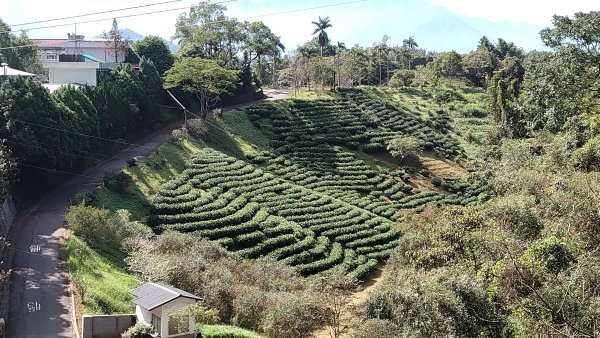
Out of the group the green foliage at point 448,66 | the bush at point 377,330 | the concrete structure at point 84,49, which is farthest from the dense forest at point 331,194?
the green foliage at point 448,66

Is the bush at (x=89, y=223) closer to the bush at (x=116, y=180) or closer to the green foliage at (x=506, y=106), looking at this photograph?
the bush at (x=116, y=180)

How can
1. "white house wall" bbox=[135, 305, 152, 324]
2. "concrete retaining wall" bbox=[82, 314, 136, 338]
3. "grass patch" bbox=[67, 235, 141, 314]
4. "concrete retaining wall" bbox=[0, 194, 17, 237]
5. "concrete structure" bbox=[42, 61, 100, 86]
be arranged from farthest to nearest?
"concrete structure" bbox=[42, 61, 100, 86]
"concrete retaining wall" bbox=[0, 194, 17, 237]
"grass patch" bbox=[67, 235, 141, 314]
"white house wall" bbox=[135, 305, 152, 324]
"concrete retaining wall" bbox=[82, 314, 136, 338]

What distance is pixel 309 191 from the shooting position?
4059cm

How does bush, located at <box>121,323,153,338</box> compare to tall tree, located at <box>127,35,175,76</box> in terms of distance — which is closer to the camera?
bush, located at <box>121,323,153,338</box>

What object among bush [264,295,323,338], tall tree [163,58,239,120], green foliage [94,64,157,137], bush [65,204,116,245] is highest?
tall tree [163,58,239,120]

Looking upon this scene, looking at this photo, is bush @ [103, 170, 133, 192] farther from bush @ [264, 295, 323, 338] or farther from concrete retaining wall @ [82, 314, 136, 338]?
bush @ [264, 295, 323, 338]

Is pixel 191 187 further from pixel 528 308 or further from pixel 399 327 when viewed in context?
pixel 528 308

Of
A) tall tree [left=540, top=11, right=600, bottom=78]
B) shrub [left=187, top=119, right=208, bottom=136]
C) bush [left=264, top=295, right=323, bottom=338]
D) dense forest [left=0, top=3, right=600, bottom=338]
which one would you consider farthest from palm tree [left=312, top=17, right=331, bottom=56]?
bush [left=264, top=295, right=323, bottom=338]

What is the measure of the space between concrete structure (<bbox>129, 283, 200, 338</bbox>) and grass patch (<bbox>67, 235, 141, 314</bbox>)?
9.29 ft

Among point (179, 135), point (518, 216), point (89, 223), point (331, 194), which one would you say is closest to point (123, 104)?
point (179, 135)

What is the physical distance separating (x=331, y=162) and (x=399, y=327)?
3059cm

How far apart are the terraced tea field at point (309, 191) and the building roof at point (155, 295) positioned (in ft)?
38.1

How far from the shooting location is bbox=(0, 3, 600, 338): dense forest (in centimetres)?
1681

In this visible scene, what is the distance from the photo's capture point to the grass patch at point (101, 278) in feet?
66.2
